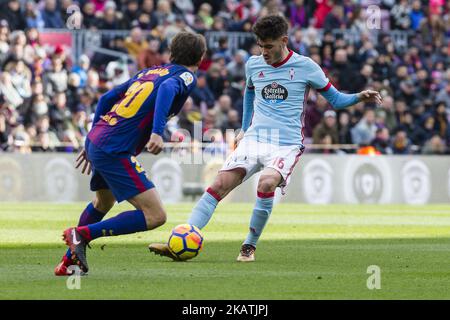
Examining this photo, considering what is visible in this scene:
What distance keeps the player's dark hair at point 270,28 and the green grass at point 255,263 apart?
6.71ft

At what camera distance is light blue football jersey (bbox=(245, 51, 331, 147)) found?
10.8 meters

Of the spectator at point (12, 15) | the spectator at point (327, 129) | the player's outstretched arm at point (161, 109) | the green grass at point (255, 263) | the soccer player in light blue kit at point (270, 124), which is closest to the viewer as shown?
the green grass at point (255, 263)

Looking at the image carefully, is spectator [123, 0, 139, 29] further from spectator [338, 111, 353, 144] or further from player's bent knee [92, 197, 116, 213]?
player's bent knee [92, 197, 116, 213]

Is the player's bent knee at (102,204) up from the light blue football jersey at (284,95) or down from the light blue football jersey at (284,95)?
down

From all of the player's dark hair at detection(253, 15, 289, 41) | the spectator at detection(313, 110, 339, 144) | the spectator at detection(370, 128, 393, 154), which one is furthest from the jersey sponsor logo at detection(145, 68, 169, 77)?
the spectator at detection(370, 128, 393, 154)

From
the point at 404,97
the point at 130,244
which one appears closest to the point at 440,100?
the point at 404,97

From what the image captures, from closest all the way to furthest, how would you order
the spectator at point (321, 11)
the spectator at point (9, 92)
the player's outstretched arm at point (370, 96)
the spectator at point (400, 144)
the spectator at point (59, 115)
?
1. the player's outstretched arm at point (370, 96)
2. the spectator at point (9, 92)
3. the spectator at point (59, 115)
4. the spectator at point (400, 144)
5. the spectator at point (321, 11)

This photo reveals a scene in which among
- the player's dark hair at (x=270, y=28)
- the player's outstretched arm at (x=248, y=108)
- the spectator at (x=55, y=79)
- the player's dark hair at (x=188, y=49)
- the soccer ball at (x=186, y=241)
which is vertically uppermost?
the spectator at (x=55, y=79)

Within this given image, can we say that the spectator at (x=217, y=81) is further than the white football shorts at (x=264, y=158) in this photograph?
Yes

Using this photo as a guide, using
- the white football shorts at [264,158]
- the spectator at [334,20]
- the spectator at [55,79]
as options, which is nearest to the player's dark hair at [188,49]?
the white football shorts at [264,158]

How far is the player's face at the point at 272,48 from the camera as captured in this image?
1052cm

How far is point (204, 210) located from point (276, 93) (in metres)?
1.32

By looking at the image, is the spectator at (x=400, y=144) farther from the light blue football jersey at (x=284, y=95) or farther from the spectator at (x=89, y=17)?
the light blue football jersey at (x=284, y=95)

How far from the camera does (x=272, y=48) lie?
10.6 metres
